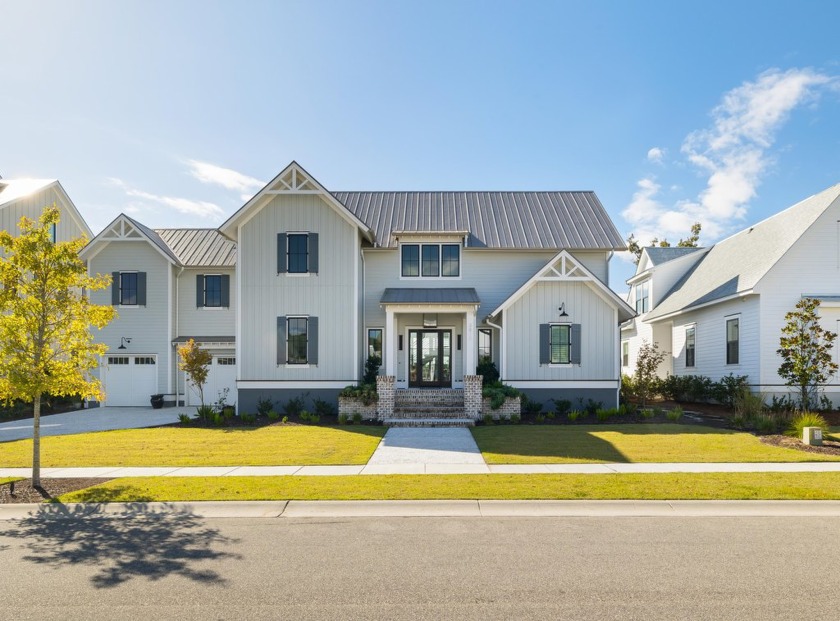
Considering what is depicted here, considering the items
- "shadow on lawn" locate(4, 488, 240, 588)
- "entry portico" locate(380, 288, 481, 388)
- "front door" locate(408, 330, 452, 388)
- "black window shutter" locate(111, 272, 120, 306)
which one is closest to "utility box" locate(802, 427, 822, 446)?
"entry portico" locate(380, 288, 481, 388)

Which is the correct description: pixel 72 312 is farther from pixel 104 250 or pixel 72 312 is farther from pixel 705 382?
pixel 705 382

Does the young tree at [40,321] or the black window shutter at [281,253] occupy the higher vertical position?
the black window shutter at [281,253]

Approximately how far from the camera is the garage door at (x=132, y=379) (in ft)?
77.5

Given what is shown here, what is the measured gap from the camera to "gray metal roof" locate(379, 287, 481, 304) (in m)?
19.2

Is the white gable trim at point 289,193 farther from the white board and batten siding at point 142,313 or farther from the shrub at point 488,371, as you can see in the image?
the shrub at point 488,371

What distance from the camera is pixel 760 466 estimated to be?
34.8ft

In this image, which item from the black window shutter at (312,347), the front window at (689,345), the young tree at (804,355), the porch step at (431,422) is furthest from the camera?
the front window at (689,345)

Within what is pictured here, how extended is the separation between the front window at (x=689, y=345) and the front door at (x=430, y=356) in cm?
1184

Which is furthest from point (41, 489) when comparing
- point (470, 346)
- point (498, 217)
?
point (498, 217)

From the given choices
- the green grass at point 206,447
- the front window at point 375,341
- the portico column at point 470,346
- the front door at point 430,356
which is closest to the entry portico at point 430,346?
the front door at point 430,356

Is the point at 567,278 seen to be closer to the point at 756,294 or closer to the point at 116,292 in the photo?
the point at 756,294

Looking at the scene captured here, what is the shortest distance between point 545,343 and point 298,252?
9.57m

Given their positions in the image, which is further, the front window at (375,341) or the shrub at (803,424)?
the front window at (375,341)

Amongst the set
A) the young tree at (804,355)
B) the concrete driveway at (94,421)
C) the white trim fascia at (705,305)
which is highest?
the white trim fascia at (705,305)
